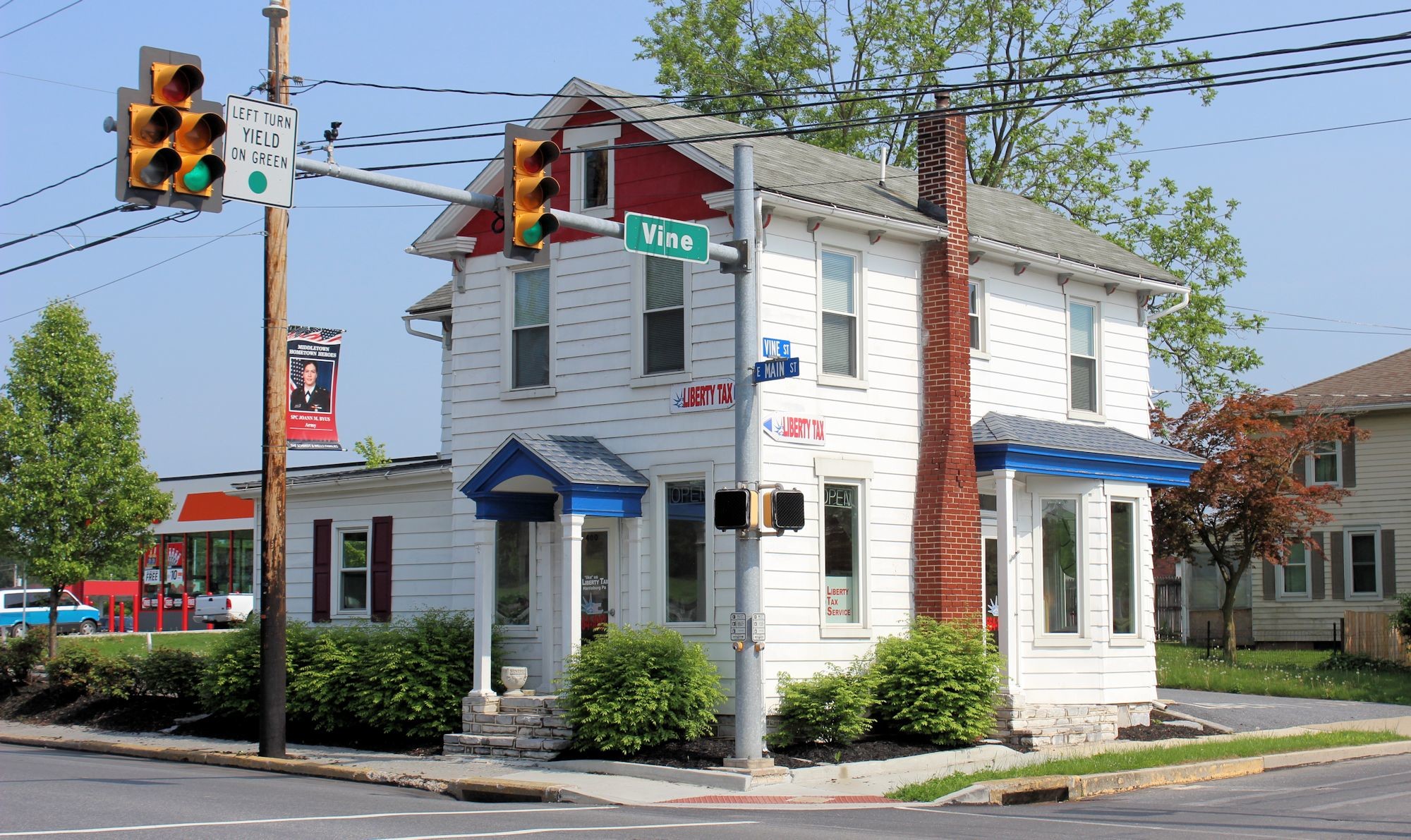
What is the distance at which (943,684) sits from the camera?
18422mm

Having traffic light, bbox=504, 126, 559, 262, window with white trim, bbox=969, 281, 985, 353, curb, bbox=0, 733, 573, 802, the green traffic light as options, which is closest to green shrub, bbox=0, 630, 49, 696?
curb, bbox=0, 733, 573, 802

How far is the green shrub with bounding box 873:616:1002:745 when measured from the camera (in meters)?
18.4

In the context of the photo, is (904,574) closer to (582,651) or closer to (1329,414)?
(582,651)

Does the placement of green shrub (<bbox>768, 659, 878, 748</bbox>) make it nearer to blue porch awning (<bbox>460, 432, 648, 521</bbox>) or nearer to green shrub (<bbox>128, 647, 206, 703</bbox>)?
blue porch awning (<bbox>460, 432, 648, 521</bbox>)

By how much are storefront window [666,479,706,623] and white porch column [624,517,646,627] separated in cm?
34

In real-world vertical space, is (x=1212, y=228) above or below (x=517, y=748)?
above

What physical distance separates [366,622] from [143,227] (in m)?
7.05

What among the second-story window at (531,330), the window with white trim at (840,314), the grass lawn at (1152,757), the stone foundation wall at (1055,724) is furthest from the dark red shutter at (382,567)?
the grass lawn at (1152,757)

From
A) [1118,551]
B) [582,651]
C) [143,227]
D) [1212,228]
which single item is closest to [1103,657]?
[1118,551]

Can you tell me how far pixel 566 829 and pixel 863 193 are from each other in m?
11.3

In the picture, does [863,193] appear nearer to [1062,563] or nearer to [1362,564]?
[1062,563]

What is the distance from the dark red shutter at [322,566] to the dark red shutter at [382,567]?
47.4 inches

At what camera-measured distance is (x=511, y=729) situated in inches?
731

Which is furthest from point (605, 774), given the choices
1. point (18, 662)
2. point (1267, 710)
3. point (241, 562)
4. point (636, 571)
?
point (241, 562)
